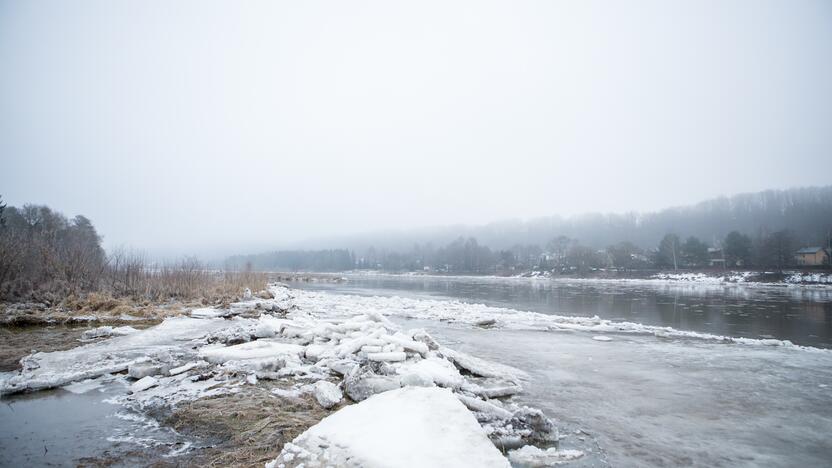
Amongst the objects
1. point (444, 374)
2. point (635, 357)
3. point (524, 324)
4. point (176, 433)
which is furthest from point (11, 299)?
point (635, 357)

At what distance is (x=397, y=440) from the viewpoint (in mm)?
2951

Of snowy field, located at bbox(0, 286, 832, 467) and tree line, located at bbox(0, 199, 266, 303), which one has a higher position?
tree line, located at bbox(0, 199, 266, 303)

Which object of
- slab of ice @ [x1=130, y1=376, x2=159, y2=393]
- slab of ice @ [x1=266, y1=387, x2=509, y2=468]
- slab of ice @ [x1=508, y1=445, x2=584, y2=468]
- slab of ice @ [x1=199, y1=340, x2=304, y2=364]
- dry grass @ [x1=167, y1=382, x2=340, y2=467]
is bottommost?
slab of ice @ [x1=508, y1=445, x2=584, y2=468]

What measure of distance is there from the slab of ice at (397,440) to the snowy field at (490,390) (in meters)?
0.02

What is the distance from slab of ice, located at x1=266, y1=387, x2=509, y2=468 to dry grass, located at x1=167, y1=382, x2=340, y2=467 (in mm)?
515

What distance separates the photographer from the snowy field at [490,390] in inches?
130

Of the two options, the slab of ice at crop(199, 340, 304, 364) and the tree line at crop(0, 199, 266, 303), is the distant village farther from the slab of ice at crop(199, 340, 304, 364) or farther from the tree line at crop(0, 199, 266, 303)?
the slab of ice at crop(199, 340, 304, 364)

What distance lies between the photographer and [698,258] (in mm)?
57438

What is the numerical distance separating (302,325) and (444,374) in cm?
472

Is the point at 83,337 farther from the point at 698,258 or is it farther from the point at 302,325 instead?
the point at 698,258

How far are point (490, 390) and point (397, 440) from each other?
2723mm

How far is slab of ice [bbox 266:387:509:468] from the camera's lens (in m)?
2.71

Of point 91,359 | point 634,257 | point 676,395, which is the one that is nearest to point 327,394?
point 91,359

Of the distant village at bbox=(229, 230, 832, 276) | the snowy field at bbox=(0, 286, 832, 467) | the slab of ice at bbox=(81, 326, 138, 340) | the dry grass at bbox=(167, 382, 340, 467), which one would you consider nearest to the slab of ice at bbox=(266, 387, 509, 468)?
the snowy field at bbox=(0, 286, 832, 467)
